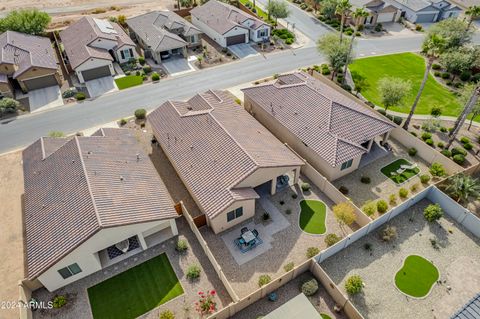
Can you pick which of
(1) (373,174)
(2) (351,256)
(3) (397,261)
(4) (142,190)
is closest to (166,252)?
(4) (142,190)

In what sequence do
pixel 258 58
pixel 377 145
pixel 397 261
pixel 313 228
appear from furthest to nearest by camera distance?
pixel 258 58, pixel 377 145, pixel 313 228, pixel 397 261

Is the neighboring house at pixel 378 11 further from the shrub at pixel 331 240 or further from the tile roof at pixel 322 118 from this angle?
the shrub at pixel 331 240

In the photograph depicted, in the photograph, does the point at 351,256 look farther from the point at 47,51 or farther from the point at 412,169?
the point at 47,51

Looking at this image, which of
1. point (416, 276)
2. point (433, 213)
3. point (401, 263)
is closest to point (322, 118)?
point (433, 213)

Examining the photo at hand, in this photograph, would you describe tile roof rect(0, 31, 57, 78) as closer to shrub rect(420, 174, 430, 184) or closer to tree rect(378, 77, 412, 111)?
tree rect(378, 77, 412, 111)

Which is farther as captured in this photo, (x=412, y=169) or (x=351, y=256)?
(x=412, y=169)

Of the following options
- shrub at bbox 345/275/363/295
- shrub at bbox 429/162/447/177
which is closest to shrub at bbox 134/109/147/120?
shrub at bbox 345/275/363/295

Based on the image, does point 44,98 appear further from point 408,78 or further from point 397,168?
point 408,78

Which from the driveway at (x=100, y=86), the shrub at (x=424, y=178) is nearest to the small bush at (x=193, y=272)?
the shrub at (x=424, y=178)
